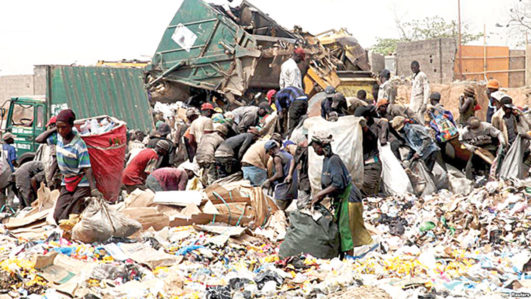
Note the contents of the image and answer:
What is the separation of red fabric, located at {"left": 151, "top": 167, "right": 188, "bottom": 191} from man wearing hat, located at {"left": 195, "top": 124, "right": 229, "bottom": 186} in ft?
1.64

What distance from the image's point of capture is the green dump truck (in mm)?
10680

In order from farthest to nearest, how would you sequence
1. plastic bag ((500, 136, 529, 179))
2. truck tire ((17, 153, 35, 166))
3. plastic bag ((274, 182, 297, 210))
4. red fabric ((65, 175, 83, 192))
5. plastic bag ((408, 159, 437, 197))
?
truck tire ((17, 153, 35, 166)), plastic bag ((408, 159, 437, 197)), plastic bag ((500, 136, 529, 179)), plastic bag ((274, 182, 297, 210)), red fabric ((65, 175, 83, 192))

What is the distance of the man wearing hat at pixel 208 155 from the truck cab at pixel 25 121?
3.61 m

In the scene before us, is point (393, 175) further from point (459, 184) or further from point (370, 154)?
point (459, 184)

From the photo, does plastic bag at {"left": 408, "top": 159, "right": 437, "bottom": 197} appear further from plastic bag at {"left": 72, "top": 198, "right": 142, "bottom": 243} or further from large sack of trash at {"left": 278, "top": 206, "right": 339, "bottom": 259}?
plastic bag at {"left": 72, "top": 198, "right": 142, "bottom": 243}

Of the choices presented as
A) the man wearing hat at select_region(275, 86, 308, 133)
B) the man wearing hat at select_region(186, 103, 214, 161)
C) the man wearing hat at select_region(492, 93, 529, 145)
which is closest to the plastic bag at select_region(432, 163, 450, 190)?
the man wearing hat at select_region(492, 93, 529, 145)

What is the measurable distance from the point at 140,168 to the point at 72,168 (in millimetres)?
2114

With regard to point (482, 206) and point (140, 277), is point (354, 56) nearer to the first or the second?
point (482, 206)

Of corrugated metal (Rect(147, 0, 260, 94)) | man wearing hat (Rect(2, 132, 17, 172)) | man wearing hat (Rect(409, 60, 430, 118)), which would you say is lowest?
man wearing hat (Rect(2, 132, 17, 172))

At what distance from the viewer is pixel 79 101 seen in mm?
11906

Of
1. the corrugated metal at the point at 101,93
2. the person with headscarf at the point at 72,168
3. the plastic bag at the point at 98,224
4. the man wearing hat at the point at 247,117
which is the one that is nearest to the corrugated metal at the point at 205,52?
the corrugated metal at the point at 101,93

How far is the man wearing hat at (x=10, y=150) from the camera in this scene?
9.55m

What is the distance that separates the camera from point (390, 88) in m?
11.1

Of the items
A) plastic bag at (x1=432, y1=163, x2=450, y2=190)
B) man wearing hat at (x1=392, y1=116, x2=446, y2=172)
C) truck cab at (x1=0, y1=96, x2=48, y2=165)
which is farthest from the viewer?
truck cab at (x1=0, y1=96, x2=48, y2=165)
